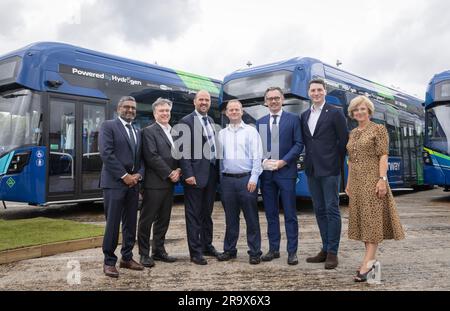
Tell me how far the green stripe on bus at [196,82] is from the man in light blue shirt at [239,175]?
23.7 feet

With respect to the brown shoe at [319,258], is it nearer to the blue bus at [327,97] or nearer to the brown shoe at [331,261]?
the brown shoe at [331,261]

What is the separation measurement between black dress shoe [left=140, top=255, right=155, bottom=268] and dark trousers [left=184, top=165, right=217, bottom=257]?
18.9 inches

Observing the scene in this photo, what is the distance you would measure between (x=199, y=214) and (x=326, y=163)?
162 centimetres

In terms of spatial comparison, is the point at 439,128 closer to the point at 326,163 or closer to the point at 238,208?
the point at 326,163

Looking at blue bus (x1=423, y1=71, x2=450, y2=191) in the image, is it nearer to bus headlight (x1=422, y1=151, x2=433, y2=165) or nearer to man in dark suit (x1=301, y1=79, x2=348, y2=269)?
bus headlight (x1=422, y1=151, x2=433, y2=165)

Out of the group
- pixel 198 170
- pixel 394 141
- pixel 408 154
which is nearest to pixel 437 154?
pixel 394 141

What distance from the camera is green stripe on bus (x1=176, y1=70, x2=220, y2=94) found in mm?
12294

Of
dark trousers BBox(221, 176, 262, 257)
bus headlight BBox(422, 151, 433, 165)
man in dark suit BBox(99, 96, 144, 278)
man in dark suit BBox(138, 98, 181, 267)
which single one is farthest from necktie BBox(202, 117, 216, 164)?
bus headlight BBox(422, 151, 433, 165)

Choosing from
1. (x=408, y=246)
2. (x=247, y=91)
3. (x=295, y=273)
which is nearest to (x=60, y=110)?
(x=247, y=91)

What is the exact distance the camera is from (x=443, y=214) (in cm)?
950

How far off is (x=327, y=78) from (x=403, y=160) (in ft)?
18.0

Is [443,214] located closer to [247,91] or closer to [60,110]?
[247,91]

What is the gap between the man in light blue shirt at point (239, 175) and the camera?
17.0 ft

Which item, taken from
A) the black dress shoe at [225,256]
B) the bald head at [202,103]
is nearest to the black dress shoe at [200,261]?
the black dress shoe at [225,256]
